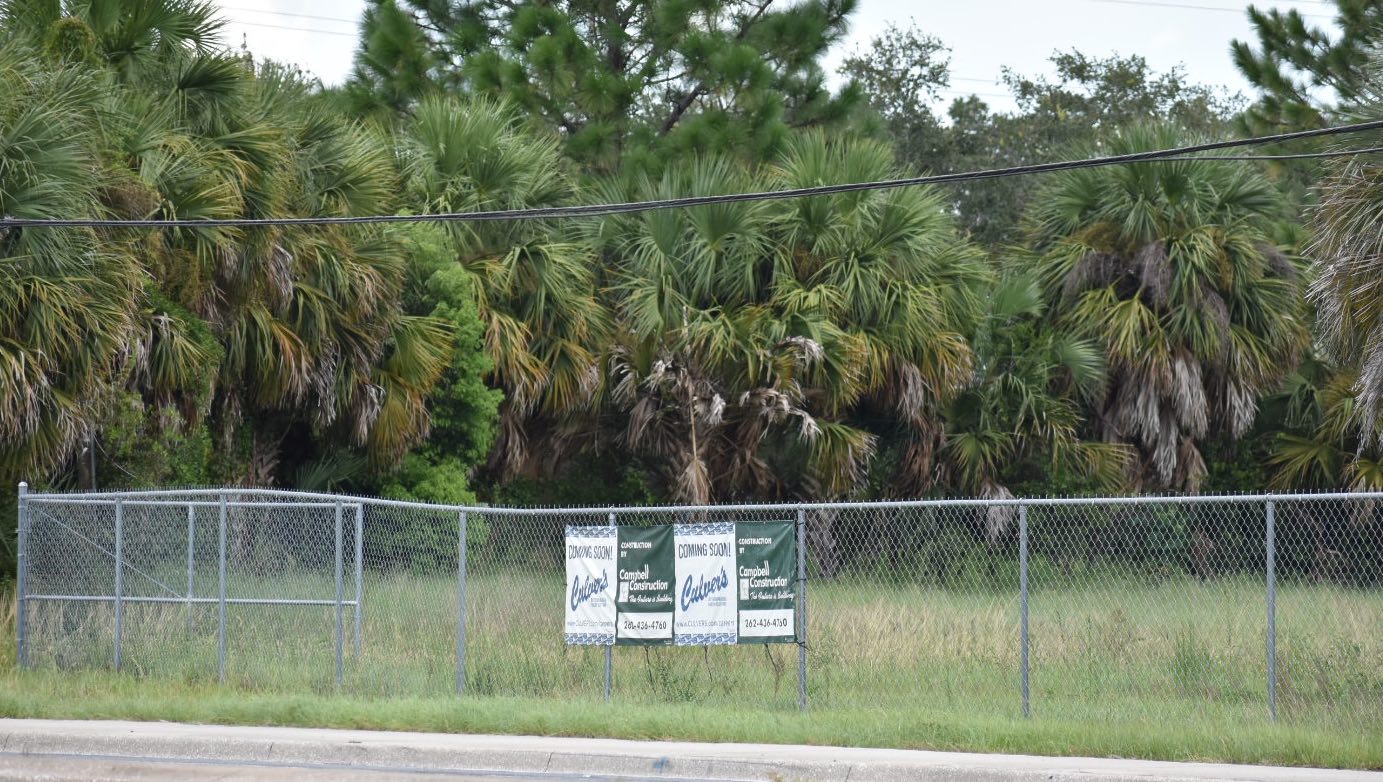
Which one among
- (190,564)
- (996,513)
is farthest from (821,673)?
(996,513)

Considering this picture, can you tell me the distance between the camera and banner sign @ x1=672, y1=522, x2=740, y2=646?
41.0 ft

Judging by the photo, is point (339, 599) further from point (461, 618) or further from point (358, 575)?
point (461, 618)

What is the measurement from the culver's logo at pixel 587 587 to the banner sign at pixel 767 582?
1.18 meters

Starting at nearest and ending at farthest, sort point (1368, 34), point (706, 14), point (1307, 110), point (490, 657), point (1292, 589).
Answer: point (490, 657) → point (1292, 589) → point (1368, 34) → point (1307, 110) → point (706, 14)

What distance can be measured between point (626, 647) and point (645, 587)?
1.17 m

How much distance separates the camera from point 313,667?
13703mm

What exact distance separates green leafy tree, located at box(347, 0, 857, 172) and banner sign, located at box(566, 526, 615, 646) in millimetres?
15921

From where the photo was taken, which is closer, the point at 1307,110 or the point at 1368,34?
the point at 1368,34

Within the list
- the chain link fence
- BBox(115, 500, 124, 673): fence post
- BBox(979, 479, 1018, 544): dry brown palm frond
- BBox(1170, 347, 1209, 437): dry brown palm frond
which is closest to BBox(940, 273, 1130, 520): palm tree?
BBox(979, 479, 1018, 544): dry brown palm frond

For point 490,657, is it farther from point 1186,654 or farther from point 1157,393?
point 1157,393

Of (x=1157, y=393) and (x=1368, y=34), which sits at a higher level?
(x=1368, y=34)

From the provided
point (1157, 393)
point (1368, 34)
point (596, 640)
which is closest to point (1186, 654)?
point (596, 640)

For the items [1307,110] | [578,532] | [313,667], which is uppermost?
[1307,110]

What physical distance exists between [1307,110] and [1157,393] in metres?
5.62
